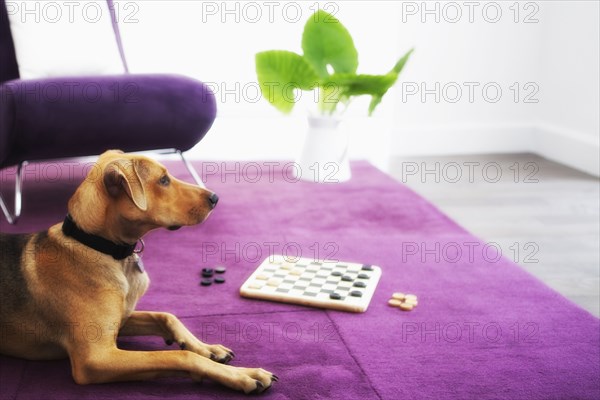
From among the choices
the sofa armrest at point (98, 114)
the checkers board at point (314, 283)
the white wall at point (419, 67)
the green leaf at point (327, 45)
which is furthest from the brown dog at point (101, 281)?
the white wall at point (419, 67)

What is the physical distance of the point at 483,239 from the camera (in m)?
2.93

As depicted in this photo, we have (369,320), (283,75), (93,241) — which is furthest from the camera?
(283,75)

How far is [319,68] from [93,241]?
2.19m

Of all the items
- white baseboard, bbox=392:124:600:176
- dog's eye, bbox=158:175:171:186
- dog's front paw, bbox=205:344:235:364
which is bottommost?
white baseboard, bbox=392:124:600:176

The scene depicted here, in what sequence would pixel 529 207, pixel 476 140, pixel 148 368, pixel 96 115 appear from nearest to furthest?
pixel 148 368 → pixel 96 115 → pixel 529 207 → pixel 476 140

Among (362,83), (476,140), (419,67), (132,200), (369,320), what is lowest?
(476,140)

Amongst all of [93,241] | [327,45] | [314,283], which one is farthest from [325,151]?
[93,241]

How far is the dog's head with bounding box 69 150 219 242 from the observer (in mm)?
1673

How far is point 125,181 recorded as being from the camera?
1.64 metres

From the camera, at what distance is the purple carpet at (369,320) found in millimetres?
1712

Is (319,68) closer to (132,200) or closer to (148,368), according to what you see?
(132,200)

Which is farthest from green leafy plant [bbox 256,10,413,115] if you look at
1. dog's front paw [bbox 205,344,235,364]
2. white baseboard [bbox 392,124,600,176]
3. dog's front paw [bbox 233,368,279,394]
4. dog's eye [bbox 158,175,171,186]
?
dog's front paw [bbox 233,368,279,394]

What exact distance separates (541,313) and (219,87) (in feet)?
9.09

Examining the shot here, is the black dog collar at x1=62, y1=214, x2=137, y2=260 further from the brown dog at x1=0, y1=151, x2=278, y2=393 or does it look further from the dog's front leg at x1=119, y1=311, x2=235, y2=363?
the dog's front leg at x1=119, y1=311, x2=235, y2=363
